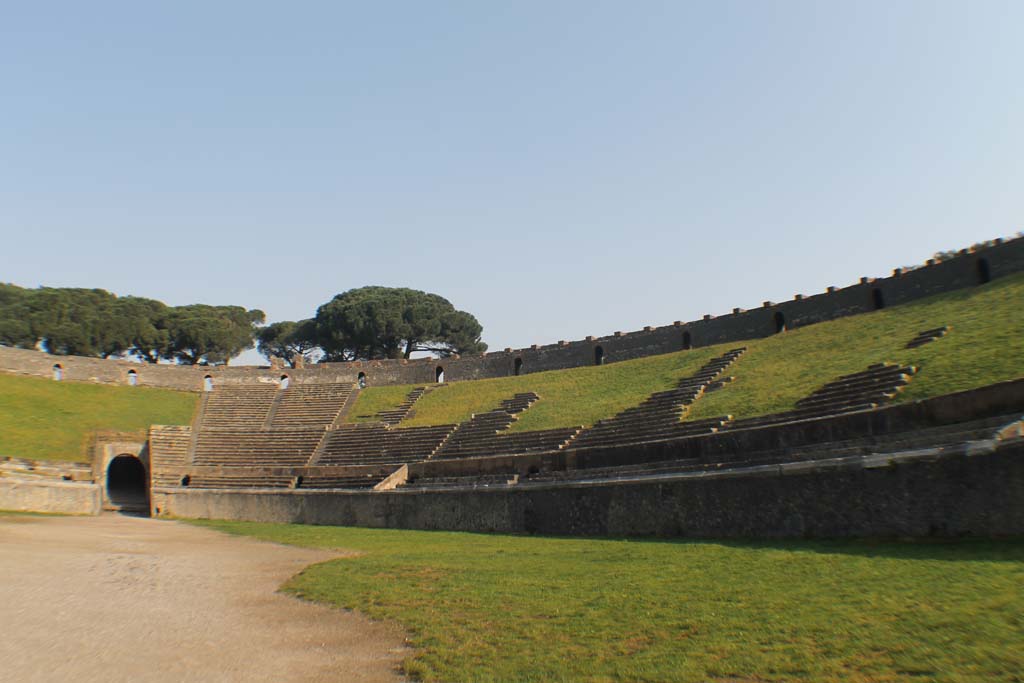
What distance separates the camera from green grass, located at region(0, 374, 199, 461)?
38844mm

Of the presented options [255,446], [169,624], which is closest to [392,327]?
[255,446]

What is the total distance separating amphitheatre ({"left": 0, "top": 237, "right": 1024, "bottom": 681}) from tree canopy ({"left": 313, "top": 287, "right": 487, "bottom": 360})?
19026mm

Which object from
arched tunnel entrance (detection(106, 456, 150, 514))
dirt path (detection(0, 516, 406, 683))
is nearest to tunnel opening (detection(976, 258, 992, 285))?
dirt path (detection(0, 516, 406, 683))

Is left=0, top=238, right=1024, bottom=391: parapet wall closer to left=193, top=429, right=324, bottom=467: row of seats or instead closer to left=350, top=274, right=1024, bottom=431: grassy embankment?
left=350, top=274, right=1024, bottom=431: grassy embankment

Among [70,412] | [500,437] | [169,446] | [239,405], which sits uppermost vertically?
[70,412]

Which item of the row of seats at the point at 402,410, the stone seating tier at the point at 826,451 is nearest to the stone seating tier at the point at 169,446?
the row of seats at the point at 402,410

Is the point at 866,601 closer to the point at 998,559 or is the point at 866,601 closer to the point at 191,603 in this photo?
the point at 998,559

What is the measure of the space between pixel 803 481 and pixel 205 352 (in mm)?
65742

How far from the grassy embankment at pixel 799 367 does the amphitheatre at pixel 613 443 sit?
16 cm

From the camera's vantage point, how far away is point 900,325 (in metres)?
29.8

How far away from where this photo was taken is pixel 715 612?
A: 30.4 ft

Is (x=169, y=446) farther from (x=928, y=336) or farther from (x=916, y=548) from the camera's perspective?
(x=916, y=548)

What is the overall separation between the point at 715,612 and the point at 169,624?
24.7ft

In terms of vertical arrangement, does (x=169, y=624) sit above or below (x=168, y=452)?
below
